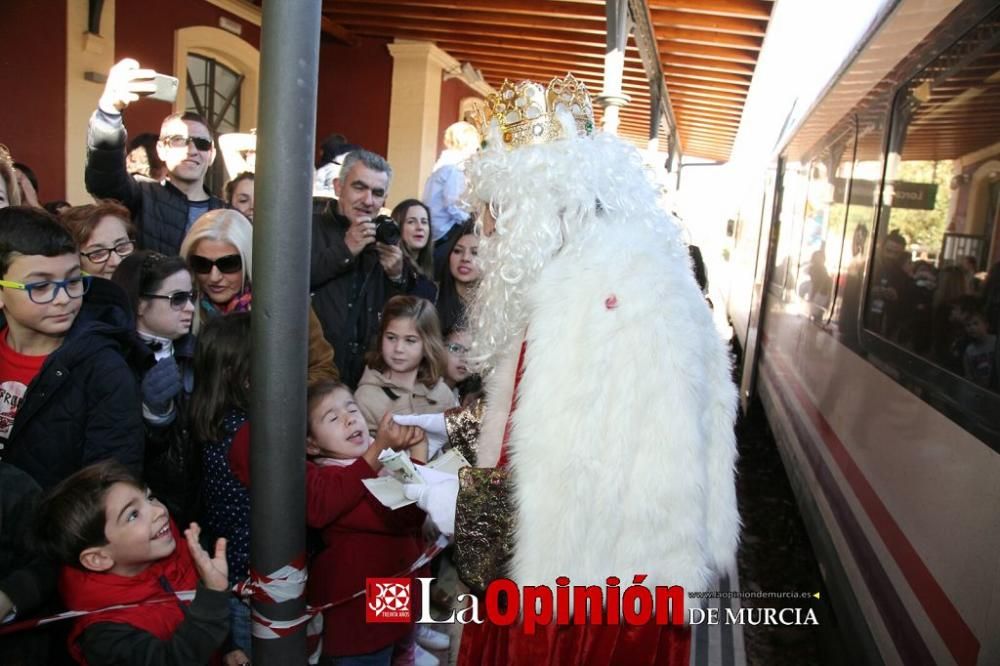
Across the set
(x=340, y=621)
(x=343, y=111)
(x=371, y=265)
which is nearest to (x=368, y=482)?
(x=340, y=621)

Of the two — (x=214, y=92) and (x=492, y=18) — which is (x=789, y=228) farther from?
(x=214, y=92)

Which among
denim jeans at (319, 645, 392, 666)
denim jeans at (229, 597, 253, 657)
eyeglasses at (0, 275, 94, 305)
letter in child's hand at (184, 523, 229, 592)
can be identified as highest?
eyeglasses at (0, 275, 94, 305)

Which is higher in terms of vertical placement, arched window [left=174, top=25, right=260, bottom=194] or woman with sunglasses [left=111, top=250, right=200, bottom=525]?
arched window [left=174, top=25, right=260, bottom=194]

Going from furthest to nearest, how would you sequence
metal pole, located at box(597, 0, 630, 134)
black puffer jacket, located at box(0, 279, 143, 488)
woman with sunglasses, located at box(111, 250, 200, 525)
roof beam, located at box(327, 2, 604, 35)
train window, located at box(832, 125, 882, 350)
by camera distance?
roof beam, located at box(327, 2, 604, 35) → metal pole, located at box(597, 0, 630, 134) → train window, located at box(832, 125, 882, 350) → woman with sunglasses, located at box(111, 250, 200, 525) → black puffer jacket, located at box(0, 279, 143, 488)

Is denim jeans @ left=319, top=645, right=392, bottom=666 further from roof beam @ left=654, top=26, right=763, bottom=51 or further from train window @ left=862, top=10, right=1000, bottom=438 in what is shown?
roof beam @ left=654, top=26, right=763, bottom=51

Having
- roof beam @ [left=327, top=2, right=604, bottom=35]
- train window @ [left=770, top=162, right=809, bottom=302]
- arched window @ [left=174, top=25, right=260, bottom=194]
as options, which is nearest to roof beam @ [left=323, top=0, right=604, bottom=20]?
roof beam @ [left=327, top=2, right=604, bottom=35]

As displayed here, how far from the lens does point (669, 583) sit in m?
1.53

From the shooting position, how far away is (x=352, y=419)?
7.50 feet

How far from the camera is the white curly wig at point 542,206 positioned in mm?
1742

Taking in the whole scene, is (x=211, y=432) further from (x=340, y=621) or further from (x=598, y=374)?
(x=598, y=374)

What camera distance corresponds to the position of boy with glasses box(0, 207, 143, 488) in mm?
2049

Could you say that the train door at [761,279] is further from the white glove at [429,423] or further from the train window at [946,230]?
the white glove at [429,423]

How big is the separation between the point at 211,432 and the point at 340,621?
2.29 ft

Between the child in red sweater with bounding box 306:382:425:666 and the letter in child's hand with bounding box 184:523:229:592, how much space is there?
1.24 feet
